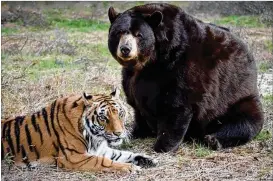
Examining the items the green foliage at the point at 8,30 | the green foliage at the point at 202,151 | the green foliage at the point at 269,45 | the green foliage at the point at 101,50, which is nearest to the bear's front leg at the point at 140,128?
the green foliage at the point at 202,151

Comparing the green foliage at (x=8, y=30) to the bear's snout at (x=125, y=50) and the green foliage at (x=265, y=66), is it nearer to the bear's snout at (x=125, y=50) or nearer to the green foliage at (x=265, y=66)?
the green foliage at (x=265, y=66)

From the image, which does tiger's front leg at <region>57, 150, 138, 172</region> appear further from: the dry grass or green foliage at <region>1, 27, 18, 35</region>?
green foliage at <region>1, 27, 18, 35</region>

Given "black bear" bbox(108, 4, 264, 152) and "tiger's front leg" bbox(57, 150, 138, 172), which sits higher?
"black bear" bbox(108, 4, 264, 152)

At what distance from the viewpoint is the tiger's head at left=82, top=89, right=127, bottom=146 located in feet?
19.9

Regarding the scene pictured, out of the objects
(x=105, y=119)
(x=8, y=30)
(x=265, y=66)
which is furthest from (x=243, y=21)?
A: (x=105, y=119)

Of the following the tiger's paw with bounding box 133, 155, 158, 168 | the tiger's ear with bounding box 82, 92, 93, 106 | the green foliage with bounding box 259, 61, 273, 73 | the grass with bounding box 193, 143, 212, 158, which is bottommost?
the tiger's paw with bounding box 133, 155, 158, 168

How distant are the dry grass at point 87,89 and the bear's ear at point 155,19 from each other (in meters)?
1.51

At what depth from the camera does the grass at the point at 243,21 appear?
67.2ft

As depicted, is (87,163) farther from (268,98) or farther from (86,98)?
(268,98)

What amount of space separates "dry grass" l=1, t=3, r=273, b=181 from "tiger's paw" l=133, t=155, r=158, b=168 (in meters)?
0.09

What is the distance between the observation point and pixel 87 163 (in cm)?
598

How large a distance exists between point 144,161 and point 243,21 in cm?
1633

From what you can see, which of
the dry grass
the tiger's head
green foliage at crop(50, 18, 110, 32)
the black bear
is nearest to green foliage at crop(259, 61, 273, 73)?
the dry grass

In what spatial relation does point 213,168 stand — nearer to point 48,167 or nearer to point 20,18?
point 48,167
